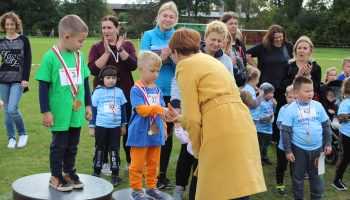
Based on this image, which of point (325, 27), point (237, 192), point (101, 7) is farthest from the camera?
point (101, 7)

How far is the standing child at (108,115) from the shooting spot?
5.82 metres

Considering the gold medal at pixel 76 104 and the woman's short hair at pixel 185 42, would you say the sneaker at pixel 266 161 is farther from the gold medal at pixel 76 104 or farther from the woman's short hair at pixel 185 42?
the woman's short hair at pixel 185 42

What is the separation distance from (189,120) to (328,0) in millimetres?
78173

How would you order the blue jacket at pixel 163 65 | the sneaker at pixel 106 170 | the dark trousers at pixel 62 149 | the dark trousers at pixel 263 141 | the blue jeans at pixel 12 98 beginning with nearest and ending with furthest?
the dark trousers at pixel 62 149, the blue jacket at pixel 163 65, the sneaker at pixel 106 170, the dark trousers at pixel 263 141, the blue jeans at pixel 12 98

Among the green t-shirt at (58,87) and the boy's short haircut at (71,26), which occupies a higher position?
the boy's short haircut at (71,26)

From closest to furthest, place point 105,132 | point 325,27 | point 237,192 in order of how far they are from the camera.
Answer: point 237,192 → point 105,132 → point 325,27

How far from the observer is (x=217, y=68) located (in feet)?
11.8

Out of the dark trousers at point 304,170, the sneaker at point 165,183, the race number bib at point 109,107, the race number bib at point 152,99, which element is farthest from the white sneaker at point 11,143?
the dark trousers at point 304,170

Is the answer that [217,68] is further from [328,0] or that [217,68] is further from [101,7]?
[101,7]

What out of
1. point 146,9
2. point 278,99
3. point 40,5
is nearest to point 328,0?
point 146,9

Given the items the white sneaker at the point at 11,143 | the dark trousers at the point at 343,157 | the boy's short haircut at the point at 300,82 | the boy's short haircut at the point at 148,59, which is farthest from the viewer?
the white sneaker at the point at 11,143

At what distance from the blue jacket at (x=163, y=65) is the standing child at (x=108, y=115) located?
0.57m

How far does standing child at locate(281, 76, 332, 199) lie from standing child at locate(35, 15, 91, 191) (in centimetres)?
259

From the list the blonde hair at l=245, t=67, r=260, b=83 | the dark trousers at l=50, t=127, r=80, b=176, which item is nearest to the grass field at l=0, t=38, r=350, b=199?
the dark trousers at l=50, t=127, r=80, b=176
